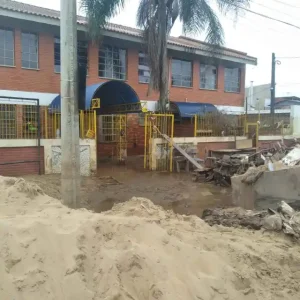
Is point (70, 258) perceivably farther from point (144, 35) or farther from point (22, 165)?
point (144, 35)

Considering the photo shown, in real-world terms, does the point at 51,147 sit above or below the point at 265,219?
above

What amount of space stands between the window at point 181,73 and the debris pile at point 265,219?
49.8ft

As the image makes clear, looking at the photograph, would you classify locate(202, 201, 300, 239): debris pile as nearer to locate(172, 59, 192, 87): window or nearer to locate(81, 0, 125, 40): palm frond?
locate(81, 0, 125, 40): palm frond

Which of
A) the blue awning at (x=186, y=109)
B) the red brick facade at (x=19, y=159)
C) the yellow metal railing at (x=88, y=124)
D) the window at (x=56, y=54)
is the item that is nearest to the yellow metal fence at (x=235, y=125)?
the blue awning at (x=186, y=109)

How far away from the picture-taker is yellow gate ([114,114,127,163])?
1633 cm

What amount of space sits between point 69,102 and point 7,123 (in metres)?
6.89

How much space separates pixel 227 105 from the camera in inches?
897

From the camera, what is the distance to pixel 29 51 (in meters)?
15.2

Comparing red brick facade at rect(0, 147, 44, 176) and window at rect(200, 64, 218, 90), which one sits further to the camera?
window at rect(200, 64, 218, 90)

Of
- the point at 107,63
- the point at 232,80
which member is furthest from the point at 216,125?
the point at 232,80

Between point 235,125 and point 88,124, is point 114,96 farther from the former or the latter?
point 235,125

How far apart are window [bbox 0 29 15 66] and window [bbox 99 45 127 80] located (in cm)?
424

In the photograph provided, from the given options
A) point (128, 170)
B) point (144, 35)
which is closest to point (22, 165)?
point (128, 170)

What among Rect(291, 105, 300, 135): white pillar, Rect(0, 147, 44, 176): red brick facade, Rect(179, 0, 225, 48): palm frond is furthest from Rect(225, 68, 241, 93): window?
Rect(0, 147, 44, 176): red brick facade
